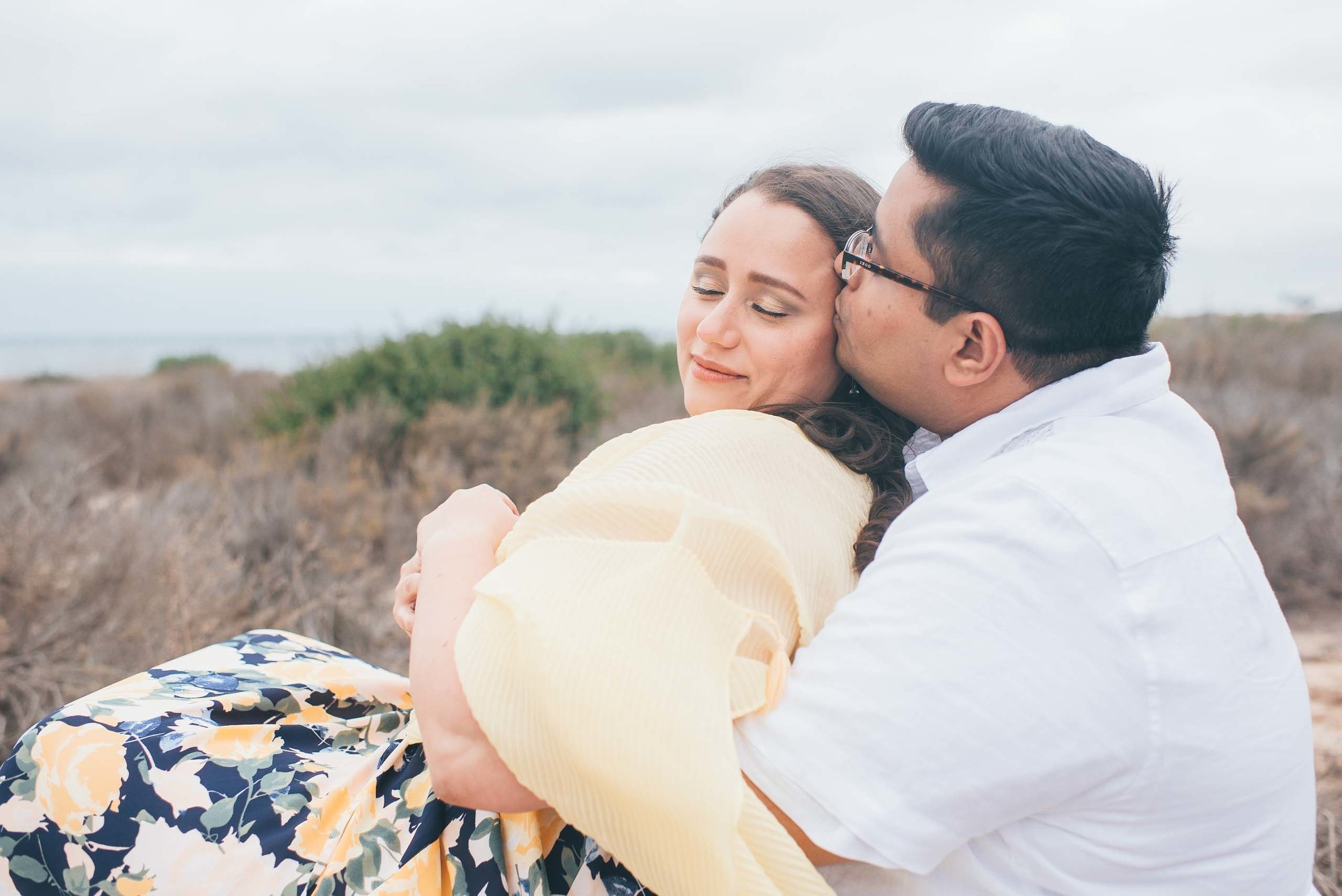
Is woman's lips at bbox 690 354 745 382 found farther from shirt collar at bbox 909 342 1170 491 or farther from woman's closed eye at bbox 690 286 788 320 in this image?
shirt collar at bbox 909 342 1170 491

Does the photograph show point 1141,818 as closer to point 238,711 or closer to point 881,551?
point 881,551

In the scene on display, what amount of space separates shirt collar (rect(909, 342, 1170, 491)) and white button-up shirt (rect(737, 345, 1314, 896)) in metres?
0.15

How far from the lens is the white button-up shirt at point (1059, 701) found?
116 centimetres

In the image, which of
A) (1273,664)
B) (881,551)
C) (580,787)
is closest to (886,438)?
(881,551)

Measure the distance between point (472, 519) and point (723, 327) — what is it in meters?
0.73

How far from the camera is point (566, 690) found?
1.24 metres

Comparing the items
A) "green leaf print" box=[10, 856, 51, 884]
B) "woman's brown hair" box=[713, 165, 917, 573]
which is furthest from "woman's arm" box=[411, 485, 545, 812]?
"green leaf print" box=[10, 856, 51, 884]

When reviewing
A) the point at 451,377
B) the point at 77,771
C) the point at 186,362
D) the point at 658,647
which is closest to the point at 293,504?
the point at 451,377

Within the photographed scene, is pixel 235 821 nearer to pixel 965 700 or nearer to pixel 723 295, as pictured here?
pixel 965 700

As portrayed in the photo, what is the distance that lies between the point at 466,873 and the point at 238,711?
27.3 inches

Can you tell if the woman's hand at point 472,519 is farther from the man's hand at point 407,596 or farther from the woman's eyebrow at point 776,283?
the woman's eyebrow at point 776,283

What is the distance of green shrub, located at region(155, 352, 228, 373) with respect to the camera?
56.4ft

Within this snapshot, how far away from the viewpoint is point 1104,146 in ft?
5.39

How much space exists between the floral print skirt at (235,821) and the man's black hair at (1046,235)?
3.74ft
